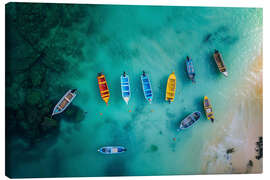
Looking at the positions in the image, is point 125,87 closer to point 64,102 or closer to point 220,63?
point 64,102

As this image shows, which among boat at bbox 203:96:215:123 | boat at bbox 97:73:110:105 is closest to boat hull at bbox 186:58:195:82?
boat at bbox 203:96:215:123

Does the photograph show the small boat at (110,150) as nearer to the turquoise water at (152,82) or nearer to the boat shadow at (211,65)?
the turquoise water at (152,82)

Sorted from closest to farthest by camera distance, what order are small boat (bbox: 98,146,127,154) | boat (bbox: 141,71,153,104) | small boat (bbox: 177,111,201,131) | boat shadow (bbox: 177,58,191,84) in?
small boat (bbox: 98,146,127,154), boat (bbox: 141,71,153,104), small boat (bbox: 177,111,201,131), boat shadow (bbox: 177,58,191,84)

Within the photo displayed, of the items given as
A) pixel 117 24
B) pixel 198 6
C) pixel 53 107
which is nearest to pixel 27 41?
pixel 53 107

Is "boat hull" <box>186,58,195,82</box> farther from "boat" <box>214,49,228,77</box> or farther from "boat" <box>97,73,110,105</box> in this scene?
"boat" <box>97,73,110,105</box>

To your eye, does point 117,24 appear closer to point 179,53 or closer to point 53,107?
point 179,53

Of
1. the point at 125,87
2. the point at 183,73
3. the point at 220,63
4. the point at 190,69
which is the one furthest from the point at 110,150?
the point at 220,63

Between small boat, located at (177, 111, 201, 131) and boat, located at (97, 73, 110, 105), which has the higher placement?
boat, located at (97, 73, 110, 105)

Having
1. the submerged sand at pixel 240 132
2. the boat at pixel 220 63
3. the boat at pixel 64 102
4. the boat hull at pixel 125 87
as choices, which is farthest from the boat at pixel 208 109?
the boat at pixel 64 102
